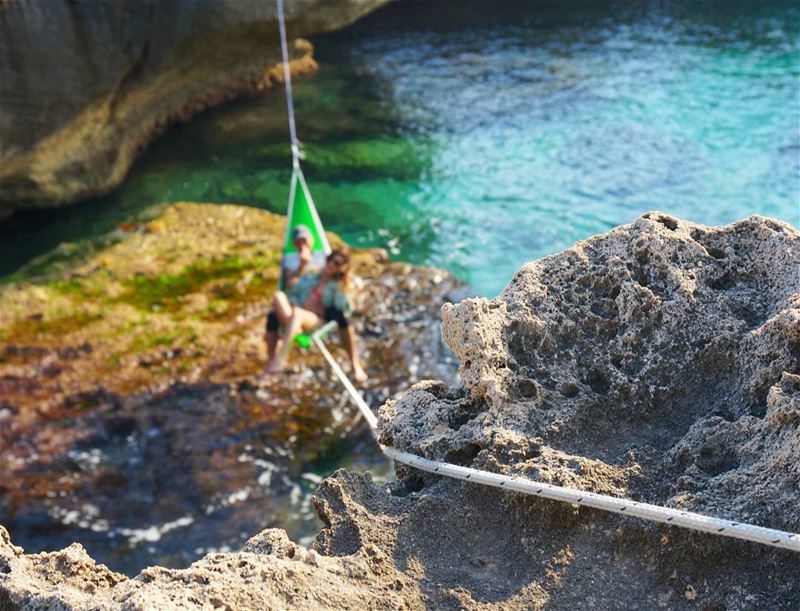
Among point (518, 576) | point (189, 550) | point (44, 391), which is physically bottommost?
point (189, 550)

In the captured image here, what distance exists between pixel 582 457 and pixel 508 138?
10.2 meters

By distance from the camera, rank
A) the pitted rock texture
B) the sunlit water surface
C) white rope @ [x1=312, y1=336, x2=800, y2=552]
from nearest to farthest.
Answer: white rope @ [x1=312, y1=336, x2=800, y2=552]
the pitted rock texture
the sunlit water surface

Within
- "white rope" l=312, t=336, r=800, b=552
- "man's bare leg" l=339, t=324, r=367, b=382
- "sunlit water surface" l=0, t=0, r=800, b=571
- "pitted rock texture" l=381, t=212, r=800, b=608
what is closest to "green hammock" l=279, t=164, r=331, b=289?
"man's bare leg" l=339, t=324, r=367, b=382

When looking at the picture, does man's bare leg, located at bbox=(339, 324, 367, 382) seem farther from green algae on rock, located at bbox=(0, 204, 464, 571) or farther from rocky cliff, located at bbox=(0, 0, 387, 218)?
rocky cliff, located at bbox=(0, 0, 387, 218)

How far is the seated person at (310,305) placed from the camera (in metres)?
7.00

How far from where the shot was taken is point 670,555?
1.78 metres

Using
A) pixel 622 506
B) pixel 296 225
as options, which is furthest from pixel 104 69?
pixel 622 506

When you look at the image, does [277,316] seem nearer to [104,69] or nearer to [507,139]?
[104,69]

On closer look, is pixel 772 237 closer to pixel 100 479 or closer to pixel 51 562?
pixel 51 562

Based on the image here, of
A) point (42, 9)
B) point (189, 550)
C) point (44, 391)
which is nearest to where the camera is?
point (189, 550)

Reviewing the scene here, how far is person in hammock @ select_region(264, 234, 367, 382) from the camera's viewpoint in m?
7.01

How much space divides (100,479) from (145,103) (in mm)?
5754

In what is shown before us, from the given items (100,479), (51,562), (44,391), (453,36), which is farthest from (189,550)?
(453,36)

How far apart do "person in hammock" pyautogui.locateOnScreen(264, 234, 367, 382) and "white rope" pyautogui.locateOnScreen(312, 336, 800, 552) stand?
5.01 m
